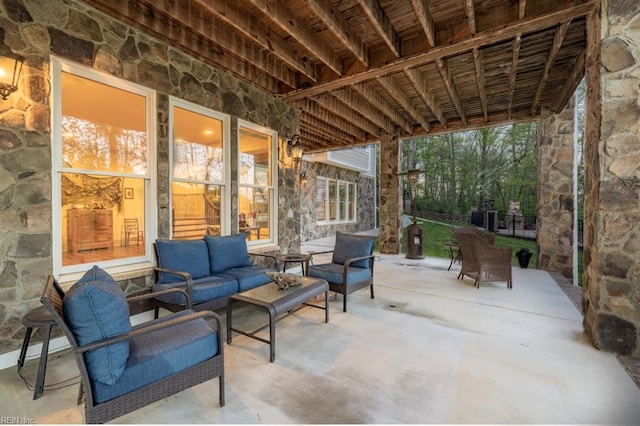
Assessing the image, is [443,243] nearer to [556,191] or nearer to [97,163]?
[556,191]

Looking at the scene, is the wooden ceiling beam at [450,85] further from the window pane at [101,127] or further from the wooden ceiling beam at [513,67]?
the window pane at [101,127]

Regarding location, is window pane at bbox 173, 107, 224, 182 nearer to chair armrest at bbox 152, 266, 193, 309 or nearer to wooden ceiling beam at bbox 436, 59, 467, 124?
chair armrest at bbox 152, 266, 193, 309

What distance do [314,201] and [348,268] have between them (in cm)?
720

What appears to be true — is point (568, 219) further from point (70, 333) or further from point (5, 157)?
point (5, 157)

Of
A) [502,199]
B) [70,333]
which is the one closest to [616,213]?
[70,333]

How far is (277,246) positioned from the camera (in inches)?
203

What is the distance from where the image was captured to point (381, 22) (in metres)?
3.24

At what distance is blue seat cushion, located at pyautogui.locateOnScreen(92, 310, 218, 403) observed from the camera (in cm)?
152

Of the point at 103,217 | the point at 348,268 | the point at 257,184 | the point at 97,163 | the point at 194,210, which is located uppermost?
the point at 97,163

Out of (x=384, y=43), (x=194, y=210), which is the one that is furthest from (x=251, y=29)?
(x=194, y=210)

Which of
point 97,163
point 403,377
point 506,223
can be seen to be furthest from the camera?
point 506,223

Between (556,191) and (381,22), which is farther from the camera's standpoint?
(556,191)

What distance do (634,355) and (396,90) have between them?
462 cm

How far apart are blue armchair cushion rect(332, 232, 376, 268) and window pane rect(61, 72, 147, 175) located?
9.28ft
